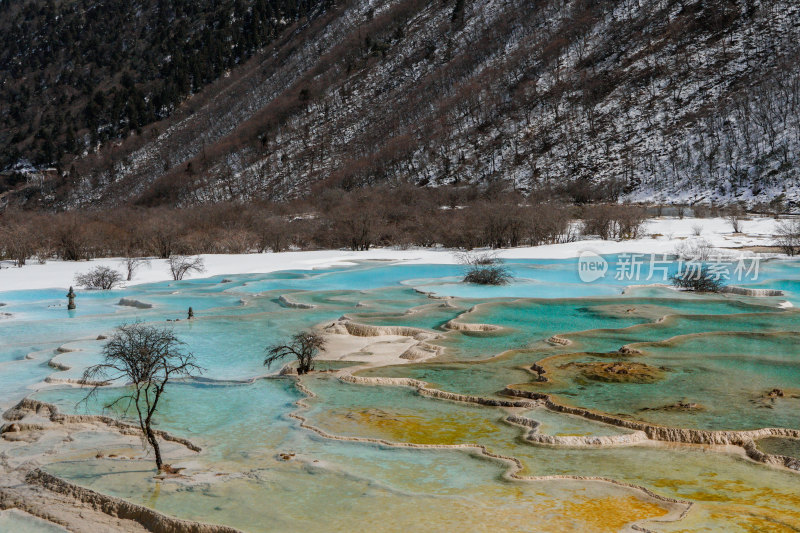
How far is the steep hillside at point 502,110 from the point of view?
151 feet

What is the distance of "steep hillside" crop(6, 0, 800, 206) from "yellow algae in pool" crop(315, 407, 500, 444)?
36.0 meters

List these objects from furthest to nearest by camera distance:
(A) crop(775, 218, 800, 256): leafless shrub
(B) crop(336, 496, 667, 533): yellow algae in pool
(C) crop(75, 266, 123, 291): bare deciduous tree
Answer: (A) crop(775, 218, 800, 256): leafless shrub, (C) crop(75, 266, 123, 291): bare deciduous tree, (B) crop(336, 496, 667, 533): yellow algae in pool

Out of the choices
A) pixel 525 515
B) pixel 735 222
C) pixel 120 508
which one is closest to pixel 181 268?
pixel 120 508

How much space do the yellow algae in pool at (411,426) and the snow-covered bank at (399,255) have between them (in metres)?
16.8

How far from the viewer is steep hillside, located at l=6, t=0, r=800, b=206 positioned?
4603 cm

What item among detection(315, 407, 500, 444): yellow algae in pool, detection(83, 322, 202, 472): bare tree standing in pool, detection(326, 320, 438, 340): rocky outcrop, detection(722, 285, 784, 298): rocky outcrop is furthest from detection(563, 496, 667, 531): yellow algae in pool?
detection(722, 285, 784, 298): rocky outcrop

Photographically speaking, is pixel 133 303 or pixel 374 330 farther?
pixel 133 303

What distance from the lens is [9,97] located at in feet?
355

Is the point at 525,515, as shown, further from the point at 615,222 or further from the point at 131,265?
the point at 615,222

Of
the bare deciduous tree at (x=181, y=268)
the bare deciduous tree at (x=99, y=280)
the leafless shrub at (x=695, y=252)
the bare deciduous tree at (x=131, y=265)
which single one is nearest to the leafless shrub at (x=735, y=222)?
the leafless shrub at (x=695, y=252)

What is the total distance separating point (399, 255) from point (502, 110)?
3181 cm

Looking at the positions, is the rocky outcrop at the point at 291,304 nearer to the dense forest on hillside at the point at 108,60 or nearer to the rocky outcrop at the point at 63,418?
the rocky outcrop at the point at 63,418

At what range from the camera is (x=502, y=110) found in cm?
5984

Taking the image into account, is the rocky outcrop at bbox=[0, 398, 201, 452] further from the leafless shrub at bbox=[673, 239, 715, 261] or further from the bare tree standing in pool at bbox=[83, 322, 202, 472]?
the leafless shrub at bbox=[673, 239, 715, 261]
